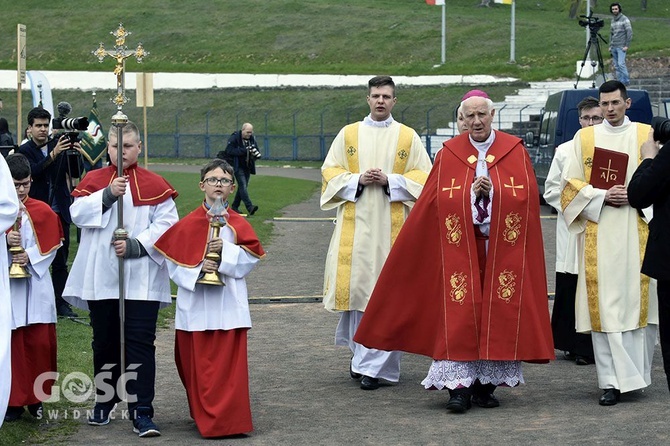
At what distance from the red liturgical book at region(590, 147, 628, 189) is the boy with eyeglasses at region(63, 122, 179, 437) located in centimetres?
302

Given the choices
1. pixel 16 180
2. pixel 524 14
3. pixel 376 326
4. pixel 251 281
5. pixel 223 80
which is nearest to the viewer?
pixel 16 180

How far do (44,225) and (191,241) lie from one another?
111 centimetres

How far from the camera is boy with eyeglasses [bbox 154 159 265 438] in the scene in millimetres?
7930

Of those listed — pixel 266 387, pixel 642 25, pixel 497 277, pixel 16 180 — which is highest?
pixel 642 25

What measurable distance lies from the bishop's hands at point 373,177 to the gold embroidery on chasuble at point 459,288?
141 centimetres

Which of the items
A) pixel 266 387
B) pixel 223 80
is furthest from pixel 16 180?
pixel 223 80

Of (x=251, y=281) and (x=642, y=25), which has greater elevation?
(x=642, y=25)

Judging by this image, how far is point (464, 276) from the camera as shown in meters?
8.83

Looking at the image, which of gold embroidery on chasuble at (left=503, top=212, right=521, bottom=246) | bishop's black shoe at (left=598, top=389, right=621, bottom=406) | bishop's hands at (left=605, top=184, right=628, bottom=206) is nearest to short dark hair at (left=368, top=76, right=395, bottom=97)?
gold embroidery on chasuble at (left=503, top=212, right=521, bottom=246)

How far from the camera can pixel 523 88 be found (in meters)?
47.8

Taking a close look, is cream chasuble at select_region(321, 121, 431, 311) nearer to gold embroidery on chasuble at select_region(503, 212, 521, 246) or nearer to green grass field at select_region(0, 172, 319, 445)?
gold embroidery on chasuble at select_region(503, 212, 521, 246)

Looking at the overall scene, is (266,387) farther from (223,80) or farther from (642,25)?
(642,25)

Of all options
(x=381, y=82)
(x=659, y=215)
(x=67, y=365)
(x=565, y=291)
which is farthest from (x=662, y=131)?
(x=67, y=365)

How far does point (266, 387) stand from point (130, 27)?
5935 cm
